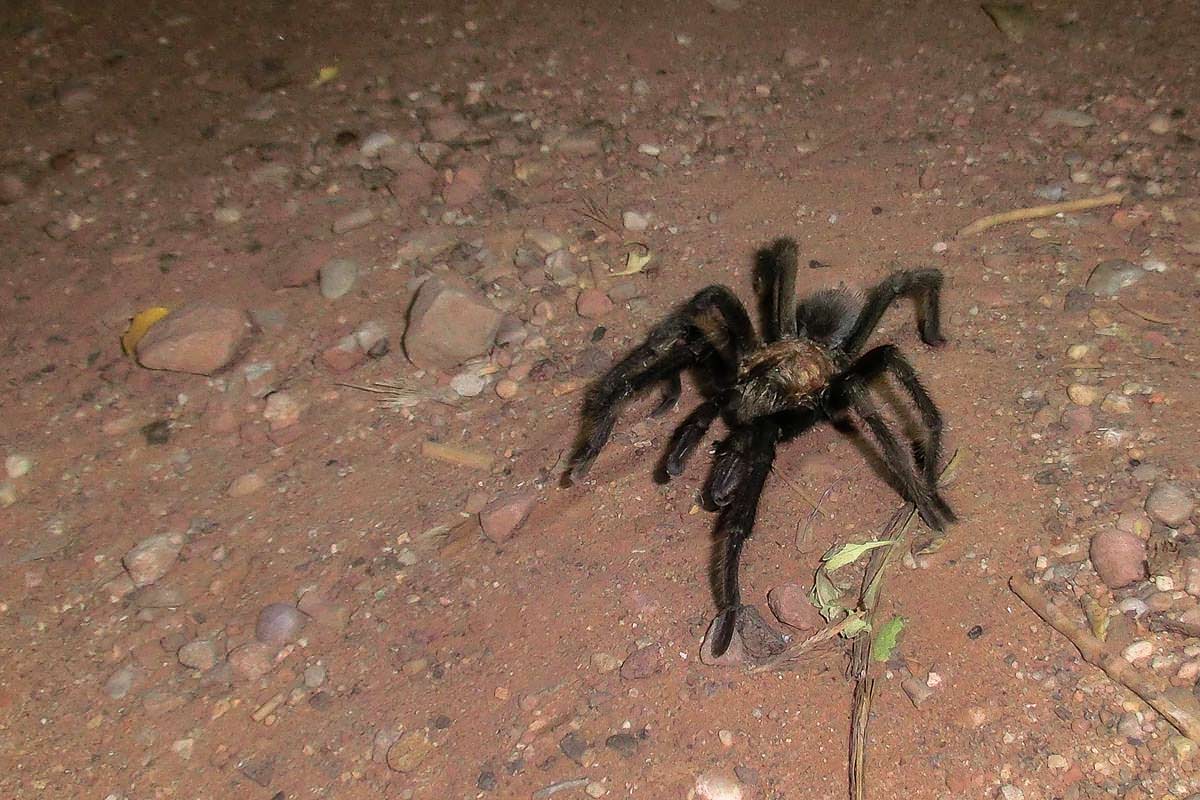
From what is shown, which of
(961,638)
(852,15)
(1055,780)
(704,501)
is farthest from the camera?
(852,15)

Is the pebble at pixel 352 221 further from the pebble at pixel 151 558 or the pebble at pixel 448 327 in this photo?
the pebble at pixel 151 558

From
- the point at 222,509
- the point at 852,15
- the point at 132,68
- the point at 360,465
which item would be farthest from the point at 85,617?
the point at 852,15

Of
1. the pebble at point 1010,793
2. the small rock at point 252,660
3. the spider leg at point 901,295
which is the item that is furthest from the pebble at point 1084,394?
the small rock at point 252,660

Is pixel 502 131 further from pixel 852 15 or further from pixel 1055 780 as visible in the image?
pixel 1055 780

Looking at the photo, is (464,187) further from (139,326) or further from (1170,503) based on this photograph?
(1170,503)

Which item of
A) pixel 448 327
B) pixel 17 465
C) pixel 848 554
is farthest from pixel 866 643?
pixel 17 465

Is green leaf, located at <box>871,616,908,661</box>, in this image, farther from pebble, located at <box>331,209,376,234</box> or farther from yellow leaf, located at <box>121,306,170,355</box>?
yellow leaf, located at <box>121,306,170,355</box>
